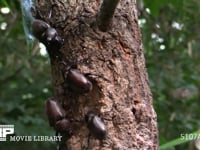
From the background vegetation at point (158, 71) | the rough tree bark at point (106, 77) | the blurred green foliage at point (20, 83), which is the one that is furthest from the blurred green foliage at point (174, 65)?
the rough tree bark at point (106, 77)

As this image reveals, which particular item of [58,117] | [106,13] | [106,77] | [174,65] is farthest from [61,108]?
[174,65]

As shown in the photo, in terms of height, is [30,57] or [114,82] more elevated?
[30,57]

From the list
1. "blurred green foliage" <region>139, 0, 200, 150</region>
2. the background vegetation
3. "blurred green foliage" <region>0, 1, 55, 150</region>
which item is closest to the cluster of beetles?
"blurred green foliage" <region>0, 1, 55, 150</region>

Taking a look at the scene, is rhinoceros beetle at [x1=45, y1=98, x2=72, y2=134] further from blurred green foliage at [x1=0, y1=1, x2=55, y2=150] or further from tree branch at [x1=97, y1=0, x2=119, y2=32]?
blurred green foliage at [x1=0, y1=1, x2=55, y2=150]

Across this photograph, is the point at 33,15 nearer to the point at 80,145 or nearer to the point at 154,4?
the point at 80,145

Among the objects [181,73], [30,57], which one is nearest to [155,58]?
[181,73]

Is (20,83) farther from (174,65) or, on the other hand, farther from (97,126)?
(97,126)

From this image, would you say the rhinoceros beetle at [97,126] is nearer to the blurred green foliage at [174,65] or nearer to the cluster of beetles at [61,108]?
the cluster of beetles at [61,108]

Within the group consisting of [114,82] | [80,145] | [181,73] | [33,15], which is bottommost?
[80,145]
